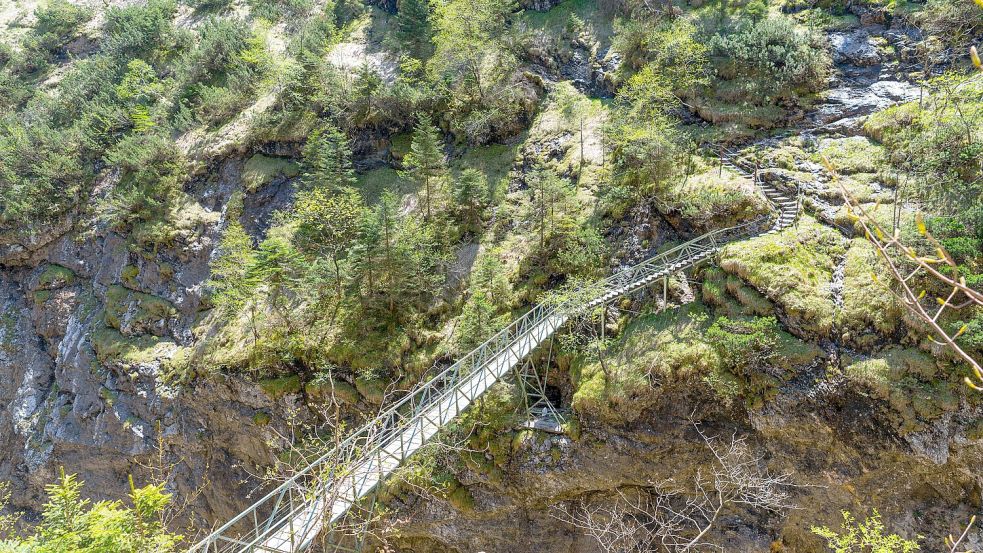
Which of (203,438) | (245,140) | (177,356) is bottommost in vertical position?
(203,438)

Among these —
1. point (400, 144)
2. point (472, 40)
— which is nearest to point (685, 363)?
point (400, 144)

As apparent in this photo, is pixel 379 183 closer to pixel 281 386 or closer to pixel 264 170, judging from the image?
pixel 264 170

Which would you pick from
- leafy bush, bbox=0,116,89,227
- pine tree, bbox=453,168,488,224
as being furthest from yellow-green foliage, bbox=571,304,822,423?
leafy bush, bbox=0,116,89,227

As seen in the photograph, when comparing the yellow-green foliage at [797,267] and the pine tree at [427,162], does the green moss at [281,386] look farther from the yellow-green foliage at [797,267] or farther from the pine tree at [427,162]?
the yellow-green foliage at [797,267]

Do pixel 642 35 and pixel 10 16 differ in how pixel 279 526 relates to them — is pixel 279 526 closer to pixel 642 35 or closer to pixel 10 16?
pixel 642 35

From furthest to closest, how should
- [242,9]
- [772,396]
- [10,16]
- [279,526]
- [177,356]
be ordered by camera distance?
[10,16] → [242,9] → [177,356] → [772,396] → [279,526]

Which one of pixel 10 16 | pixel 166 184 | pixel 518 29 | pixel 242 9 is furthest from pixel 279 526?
pixel 10 16
